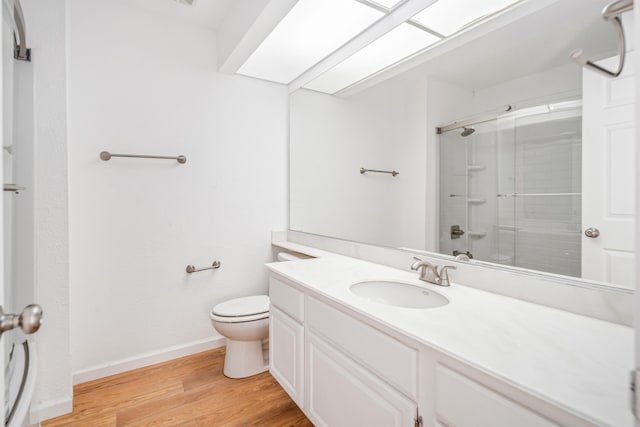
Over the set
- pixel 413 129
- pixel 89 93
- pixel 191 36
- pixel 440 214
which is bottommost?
pixel 440 214

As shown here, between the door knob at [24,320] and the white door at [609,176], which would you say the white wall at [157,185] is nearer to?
the door knob at [24,320]

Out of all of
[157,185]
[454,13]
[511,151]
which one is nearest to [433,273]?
[511,151]

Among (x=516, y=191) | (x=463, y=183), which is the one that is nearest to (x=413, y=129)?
(x=463, y=183)

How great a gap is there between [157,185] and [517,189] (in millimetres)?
2070

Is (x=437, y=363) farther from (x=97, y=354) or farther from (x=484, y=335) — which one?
(x=97, y=354)

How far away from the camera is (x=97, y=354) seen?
1.90 meters

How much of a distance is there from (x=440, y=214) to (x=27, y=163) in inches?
71.7

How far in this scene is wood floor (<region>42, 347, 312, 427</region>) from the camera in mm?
1543

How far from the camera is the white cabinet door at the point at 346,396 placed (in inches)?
36.0

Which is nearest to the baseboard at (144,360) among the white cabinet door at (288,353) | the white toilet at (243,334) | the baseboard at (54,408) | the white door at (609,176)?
the baseboard at (54,408)

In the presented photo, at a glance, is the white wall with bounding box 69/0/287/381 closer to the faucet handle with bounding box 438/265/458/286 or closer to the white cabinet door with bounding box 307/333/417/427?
the white cabinet door with bounding box 307/333/417/427

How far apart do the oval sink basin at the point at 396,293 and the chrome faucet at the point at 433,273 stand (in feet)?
0.20

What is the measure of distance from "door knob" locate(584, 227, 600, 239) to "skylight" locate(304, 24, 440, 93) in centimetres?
109

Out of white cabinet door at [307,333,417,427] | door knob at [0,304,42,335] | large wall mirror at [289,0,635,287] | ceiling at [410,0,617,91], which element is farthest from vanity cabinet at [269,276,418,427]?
ceiling at [410,0,617,91]
